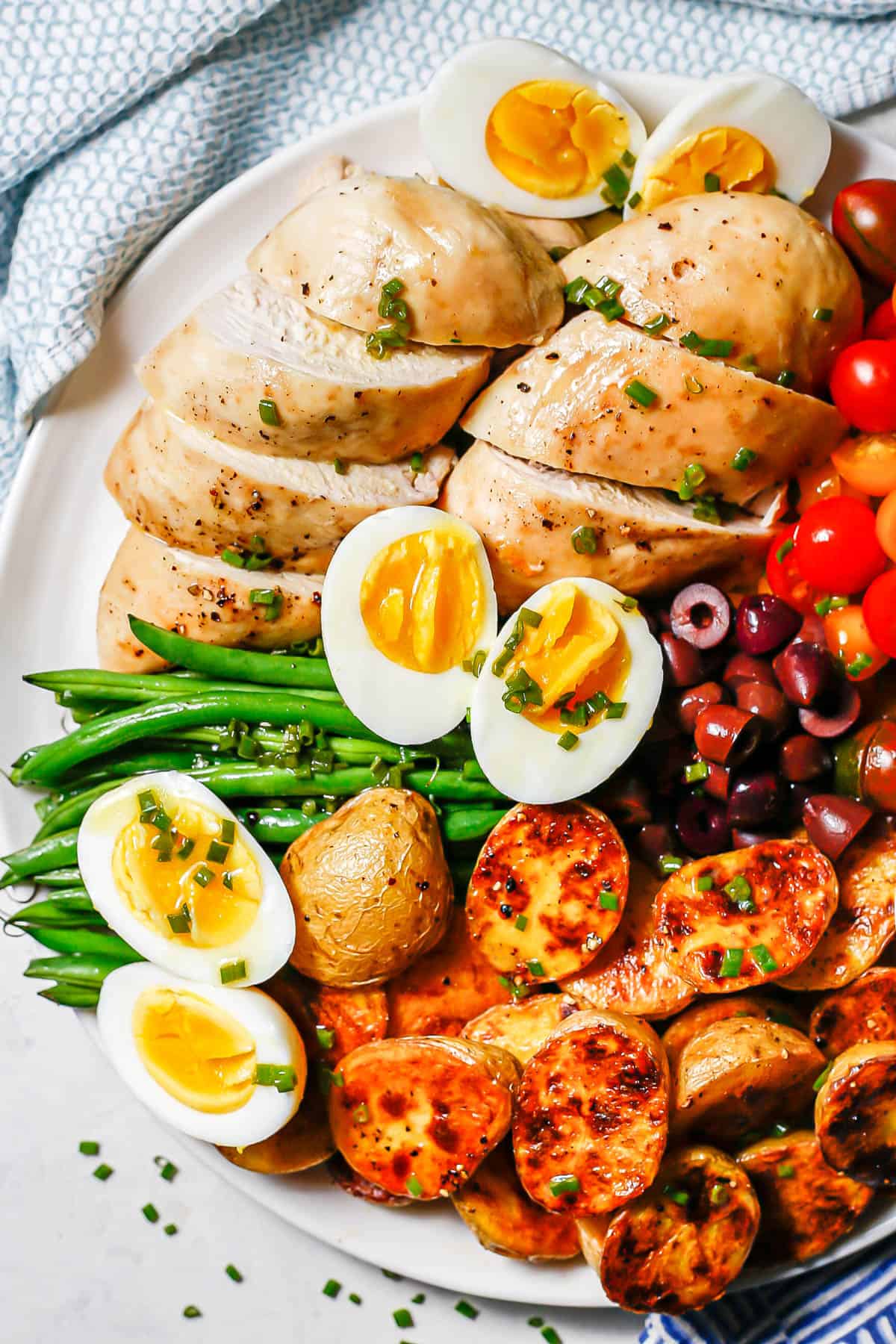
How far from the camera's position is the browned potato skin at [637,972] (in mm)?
2520

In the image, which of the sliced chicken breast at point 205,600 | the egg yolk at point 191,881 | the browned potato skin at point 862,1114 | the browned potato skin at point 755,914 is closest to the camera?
the browned potato skin at point 862,1114

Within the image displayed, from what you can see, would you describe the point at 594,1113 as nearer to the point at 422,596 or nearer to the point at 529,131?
the point at 422,596

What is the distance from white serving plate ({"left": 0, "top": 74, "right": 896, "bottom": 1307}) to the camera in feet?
8.59

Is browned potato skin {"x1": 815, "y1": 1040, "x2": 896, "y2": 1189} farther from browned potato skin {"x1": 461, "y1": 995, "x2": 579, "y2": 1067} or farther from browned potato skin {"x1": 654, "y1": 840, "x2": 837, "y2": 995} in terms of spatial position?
browned potato skin {"x1": 461, "y1": 995, "x2": 579, "y2": 1067}

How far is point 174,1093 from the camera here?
8.34ft

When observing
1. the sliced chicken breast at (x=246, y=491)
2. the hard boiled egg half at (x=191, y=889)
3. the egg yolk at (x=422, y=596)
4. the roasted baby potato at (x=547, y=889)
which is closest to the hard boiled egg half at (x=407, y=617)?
the egg yolk at (x=422, y=596)

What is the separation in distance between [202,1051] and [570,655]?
127cm

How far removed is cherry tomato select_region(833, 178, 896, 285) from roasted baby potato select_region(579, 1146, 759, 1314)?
81.9 inches

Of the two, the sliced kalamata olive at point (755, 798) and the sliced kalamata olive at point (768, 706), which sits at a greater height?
the sliced kalamata olive at point (768, 706)

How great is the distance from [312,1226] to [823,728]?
1.75 meters

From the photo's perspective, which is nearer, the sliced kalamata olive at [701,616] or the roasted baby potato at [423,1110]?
the roasted baby potato at [423,1110]

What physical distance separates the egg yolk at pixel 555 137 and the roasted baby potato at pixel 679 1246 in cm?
230

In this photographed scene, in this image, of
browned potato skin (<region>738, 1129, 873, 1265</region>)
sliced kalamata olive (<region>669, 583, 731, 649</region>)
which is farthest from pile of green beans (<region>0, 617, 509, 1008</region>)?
browned potato skin (<region>738, 1129, 873, 1265</region>)

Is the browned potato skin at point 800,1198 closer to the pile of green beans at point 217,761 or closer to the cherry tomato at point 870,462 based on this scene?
the pile of green beans at point 217,761
